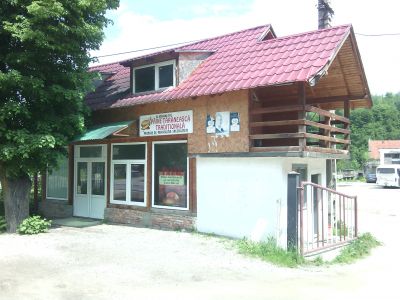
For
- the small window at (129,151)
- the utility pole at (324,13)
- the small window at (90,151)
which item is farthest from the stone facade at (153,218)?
the utility pole at (324,13)

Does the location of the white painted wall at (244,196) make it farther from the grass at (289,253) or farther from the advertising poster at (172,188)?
the advertising poster at (172,188)

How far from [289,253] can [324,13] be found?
8.66 m

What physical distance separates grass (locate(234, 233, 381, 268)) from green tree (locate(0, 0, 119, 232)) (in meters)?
5.69

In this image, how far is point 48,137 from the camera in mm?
11445

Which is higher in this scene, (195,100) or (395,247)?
(195,100)

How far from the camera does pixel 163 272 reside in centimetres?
814

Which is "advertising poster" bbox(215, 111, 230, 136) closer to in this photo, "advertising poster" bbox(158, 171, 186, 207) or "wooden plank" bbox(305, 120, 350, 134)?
"advertising poster" bbox(158, 171, 186, 207)

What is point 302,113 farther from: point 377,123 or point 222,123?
point 377,123

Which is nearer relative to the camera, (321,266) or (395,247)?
(321,266)

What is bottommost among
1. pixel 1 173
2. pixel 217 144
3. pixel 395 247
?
pixel 395 247

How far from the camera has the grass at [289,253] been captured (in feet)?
29.7

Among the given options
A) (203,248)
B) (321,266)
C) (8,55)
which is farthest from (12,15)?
(321,266)

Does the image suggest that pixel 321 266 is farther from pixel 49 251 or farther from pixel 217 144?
pixel 49 251

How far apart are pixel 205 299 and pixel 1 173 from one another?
27.1 feet
